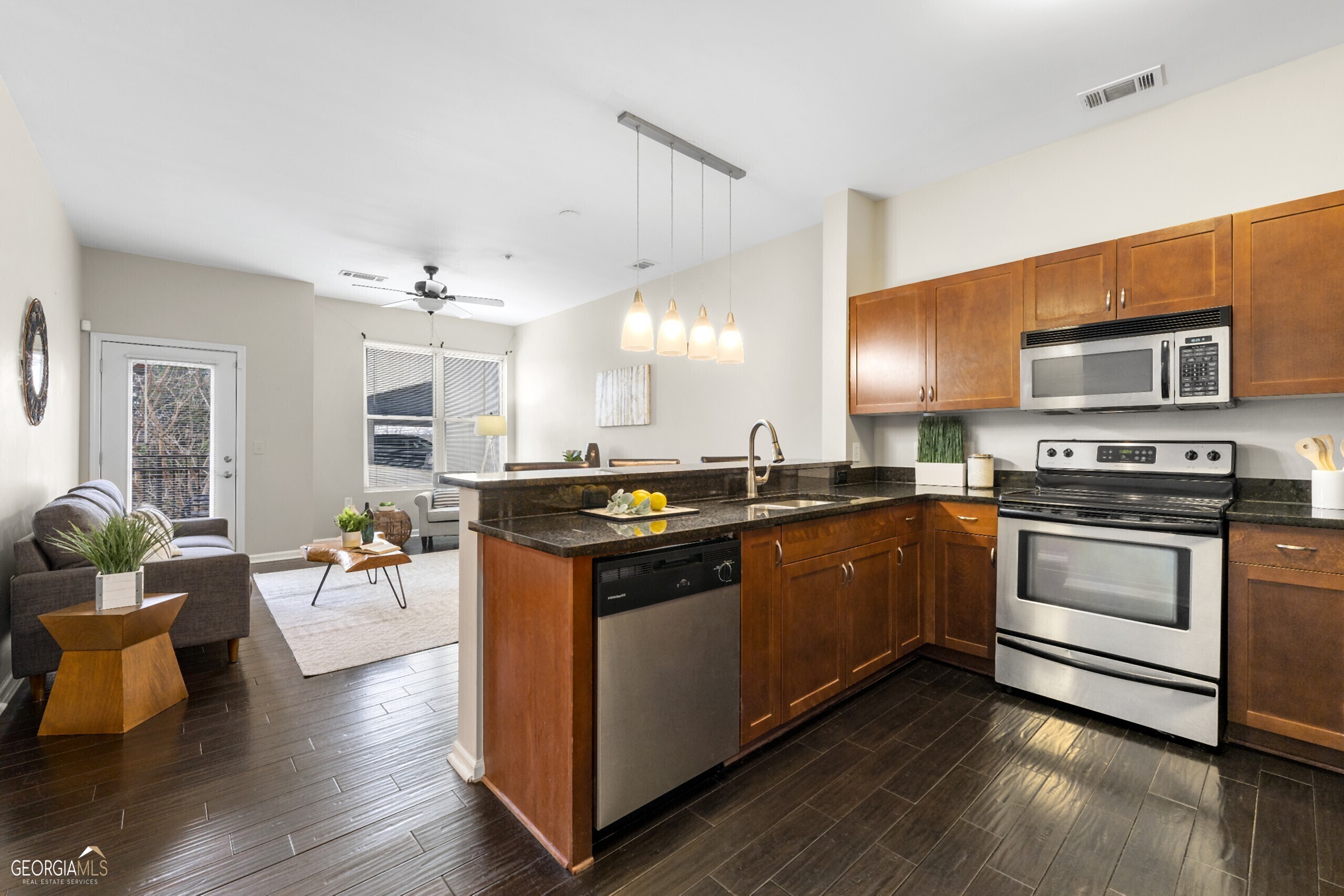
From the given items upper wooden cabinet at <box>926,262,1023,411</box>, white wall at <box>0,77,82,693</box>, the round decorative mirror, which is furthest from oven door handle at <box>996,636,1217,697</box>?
the round decorative mirror

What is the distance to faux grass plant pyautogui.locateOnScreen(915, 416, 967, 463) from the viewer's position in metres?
3.48

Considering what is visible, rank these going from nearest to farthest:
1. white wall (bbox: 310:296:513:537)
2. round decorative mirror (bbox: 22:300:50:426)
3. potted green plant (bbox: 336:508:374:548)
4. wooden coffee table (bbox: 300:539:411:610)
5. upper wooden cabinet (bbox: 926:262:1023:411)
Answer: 1. upper wooden cabinet (bbox: 926:262:1023:411)
2. round decorative mirror (bbox: 22:300:50:426)
3. wooden coffee table (bbox: 300:539:411:610)
4. potted green plant (bbox: 336:508:374:548)
5. white wall (bbox: 310:296:513:537)

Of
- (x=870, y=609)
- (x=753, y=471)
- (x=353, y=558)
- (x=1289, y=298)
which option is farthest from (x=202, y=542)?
(x=1289, y=298)

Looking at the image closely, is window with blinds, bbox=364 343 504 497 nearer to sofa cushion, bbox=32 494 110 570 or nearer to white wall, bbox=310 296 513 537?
white wall, bbox=310 296 513 537

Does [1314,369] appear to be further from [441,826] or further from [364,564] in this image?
[364,564]

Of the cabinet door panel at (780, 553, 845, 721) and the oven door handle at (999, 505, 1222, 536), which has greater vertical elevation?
the oven door handle at (999, 505, 1222, 536)

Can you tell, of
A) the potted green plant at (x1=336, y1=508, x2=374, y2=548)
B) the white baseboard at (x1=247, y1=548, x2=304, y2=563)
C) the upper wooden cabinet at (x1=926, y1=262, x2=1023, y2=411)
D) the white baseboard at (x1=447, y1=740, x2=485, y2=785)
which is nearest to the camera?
the white baseboard at (x1=447, y1=740, x2=485, y2=785)

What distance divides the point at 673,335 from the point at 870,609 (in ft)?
5.43

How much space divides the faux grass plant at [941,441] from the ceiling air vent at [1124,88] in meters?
1.70

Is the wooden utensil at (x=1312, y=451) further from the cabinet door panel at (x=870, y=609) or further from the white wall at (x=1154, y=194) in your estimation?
the cabinet door panel at (x=870, y=609)

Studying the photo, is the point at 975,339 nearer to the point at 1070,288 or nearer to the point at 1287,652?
the point at 1070,288

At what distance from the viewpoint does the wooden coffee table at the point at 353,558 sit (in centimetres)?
379

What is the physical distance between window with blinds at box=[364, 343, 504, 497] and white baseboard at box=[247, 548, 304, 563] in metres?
1.38

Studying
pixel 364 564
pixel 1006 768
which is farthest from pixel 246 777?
pixel 1006 768
